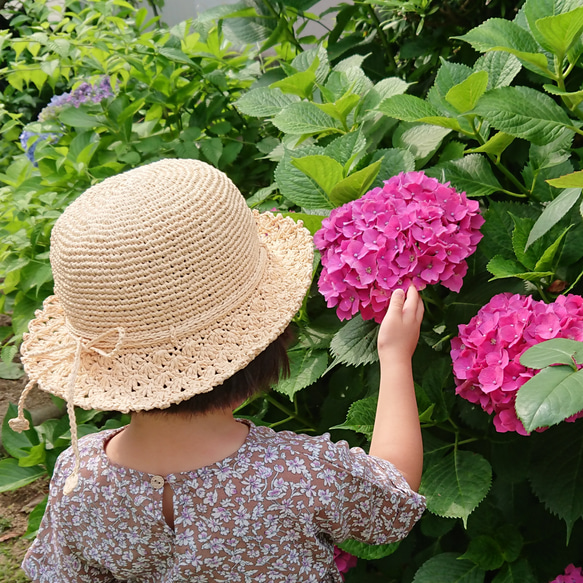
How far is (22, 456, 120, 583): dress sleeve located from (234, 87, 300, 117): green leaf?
3.07 feet

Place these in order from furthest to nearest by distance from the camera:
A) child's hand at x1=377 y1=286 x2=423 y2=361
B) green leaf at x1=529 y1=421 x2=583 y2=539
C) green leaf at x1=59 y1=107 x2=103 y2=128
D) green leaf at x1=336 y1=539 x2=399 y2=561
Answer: green leaf at x1=59 y1=107 x2=103 y2=128
green leaf at x1=336 y1=539 x2=399 y2=561
green leaf at x1=529 y1=421 x2=583 y2=539
child's hand at x1=377 y1=286 x2=423 y2=361

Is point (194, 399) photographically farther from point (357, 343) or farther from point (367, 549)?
point (367, 549)

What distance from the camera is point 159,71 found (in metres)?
2.38

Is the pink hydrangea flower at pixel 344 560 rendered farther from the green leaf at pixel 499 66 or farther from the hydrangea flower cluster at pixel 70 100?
the hydrangea flower cluster at pixel 70 100

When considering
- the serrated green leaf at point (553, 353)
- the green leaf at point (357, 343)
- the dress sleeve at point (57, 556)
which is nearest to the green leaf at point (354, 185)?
the green leaf at point (357, 343)

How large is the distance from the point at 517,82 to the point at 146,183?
1.00 metres

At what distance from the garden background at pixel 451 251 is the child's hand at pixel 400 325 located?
31 mm

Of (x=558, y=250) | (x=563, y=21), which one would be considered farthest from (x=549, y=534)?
(x=563, y=21)

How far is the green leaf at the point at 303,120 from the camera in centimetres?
158

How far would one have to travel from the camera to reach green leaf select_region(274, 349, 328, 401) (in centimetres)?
152

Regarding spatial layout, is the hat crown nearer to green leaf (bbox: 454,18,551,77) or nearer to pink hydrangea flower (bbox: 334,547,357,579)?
green leaf (bbox: 454,18,551,77)

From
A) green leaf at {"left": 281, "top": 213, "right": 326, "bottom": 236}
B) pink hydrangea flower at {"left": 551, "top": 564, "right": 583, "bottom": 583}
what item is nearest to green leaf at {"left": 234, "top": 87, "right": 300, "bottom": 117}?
green leaf at {"left": 281, "top": 213, "right": 326, "bottom": 236}

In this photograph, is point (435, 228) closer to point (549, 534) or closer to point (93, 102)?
point (549, 534)

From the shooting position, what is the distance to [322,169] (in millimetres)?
1399
